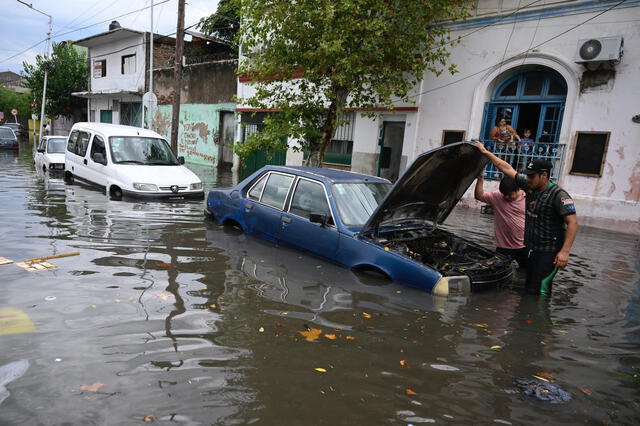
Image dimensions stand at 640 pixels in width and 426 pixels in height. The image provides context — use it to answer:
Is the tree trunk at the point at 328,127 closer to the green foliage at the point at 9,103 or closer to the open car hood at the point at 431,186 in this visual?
the open car hood at the point at 431,186

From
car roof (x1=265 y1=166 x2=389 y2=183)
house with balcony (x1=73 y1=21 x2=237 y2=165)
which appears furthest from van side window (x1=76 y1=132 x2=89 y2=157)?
car roof (x1=265 y1=166 x2=389 y2=183)

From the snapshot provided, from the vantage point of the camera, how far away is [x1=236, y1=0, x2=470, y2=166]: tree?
10102mm

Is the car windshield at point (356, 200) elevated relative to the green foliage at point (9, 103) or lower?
lower

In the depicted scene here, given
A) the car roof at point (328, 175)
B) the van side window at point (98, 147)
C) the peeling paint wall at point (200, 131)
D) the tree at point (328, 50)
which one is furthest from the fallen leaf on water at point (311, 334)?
the peeling paint wall at point (200, 131)

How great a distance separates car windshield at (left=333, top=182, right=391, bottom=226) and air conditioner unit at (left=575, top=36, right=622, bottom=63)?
798 centimetres

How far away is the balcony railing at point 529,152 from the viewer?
11.6 m

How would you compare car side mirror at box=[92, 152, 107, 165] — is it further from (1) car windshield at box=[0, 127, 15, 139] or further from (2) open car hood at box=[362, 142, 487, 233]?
(1) car windshield at box=[0, 127, 15, 139]

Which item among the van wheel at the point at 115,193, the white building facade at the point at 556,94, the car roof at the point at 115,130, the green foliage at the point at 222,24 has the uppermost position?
the green foliage at the point at 222,24

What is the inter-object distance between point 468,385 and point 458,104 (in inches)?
458

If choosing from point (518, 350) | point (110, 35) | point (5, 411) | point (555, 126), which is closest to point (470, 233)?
point (555, 126)

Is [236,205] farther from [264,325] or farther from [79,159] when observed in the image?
[79,159]

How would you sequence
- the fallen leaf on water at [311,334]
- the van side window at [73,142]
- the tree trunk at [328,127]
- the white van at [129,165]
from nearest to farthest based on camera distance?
the fallen leaf on water at [311,334], the white van at [129,165], the tree trunk at [328,127], the van side window at [73,142]

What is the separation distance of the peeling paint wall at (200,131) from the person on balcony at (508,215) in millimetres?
17426

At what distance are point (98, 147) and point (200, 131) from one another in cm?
1322
